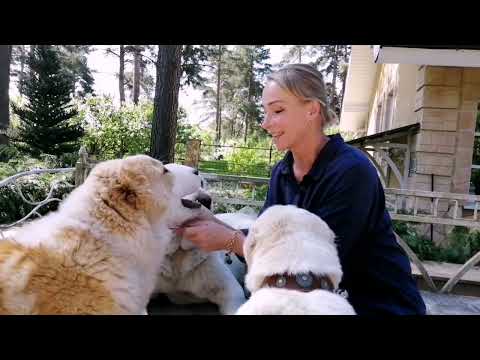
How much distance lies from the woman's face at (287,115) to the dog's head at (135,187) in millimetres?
573

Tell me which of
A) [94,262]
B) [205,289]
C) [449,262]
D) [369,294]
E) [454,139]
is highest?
[454,139]

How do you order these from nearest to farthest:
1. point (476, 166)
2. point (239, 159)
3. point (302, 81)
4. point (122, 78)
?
point (302, 81) → point (122, 78) → point (476, 166) → point (239, 159)

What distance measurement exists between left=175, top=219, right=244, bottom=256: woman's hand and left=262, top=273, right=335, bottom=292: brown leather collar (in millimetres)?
463

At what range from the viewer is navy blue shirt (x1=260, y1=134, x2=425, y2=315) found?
5.45 ft

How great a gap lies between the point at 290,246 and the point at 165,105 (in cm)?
315

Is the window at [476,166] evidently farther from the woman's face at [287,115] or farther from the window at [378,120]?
the woman's face at [287,115]

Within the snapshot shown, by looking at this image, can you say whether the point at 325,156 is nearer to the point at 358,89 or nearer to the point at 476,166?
the point at 476,166

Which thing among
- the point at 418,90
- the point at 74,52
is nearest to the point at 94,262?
the point at 74,52

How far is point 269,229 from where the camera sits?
1.53 metres

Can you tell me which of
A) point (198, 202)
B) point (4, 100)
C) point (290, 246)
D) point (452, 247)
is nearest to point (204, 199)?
point (198, 202)

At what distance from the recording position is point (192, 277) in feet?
7.03

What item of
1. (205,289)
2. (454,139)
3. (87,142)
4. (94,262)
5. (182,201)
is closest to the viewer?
(94,262)
